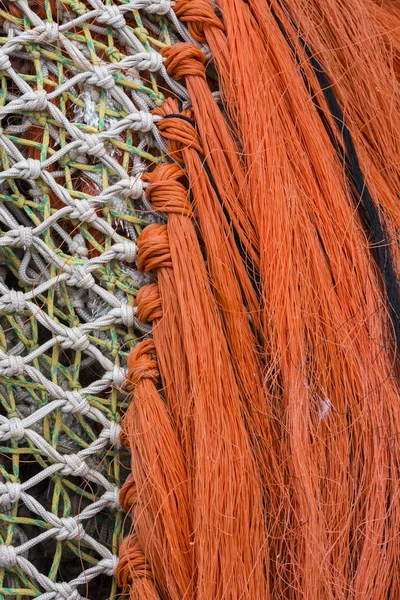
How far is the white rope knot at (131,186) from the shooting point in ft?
2.03

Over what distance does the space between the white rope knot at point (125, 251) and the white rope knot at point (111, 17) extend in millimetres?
199

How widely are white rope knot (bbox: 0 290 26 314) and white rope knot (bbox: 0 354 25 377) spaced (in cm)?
A: 4

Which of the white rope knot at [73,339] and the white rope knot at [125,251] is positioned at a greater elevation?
the white rope knot at [125,251]

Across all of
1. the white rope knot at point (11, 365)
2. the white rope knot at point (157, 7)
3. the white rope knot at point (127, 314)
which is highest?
the white rope knot at point (157, 7)

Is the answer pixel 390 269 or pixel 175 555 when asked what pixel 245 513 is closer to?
pixel 175 555

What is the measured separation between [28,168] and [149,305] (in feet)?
0.52

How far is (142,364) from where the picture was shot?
1.95 ft

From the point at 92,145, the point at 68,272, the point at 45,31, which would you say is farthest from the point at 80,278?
the point at 45,31

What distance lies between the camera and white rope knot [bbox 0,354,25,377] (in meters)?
0.59

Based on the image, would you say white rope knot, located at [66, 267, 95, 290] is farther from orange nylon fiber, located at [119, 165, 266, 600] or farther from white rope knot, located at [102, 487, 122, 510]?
white rope knot, located at [102, 487, 122, 510]

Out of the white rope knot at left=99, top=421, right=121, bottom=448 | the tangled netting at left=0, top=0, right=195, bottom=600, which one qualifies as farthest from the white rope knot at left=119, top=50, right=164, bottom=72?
the white rope knot at left=99, top=421, right=121, bottom=448

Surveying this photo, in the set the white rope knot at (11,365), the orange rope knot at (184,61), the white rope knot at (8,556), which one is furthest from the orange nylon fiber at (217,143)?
the white rope knot at (8,556)

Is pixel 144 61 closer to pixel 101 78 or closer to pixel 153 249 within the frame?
pixel 101 78

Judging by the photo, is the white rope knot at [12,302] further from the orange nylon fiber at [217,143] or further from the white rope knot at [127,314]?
the orange nylon fiber at [217,143]
